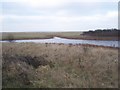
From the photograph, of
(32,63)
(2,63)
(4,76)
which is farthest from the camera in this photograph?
(32,63)

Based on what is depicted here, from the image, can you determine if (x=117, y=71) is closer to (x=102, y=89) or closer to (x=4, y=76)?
(x=102, y=89)

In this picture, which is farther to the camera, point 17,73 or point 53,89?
point 17,73

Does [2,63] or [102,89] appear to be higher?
[2,63]

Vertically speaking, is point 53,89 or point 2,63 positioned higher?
point 2,63

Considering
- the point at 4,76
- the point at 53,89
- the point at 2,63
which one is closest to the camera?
the point at 53,89

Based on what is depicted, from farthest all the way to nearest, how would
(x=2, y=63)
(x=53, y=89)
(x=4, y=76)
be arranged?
(x=2, y=63) < (x=4, y=76) < (x=53, y=89)

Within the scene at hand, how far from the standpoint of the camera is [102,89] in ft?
37.8

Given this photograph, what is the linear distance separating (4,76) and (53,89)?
2.69 metres

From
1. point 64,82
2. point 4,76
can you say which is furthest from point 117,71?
point 4,76

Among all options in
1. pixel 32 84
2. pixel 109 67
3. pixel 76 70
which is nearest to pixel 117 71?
pixel 109 67

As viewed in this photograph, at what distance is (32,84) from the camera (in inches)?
464

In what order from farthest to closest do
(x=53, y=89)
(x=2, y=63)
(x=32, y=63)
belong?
(x=32, y=63) < (x=2, y=63) < (x=53, y=89)

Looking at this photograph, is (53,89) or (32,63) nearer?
(53,89)

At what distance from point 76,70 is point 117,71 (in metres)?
2.15
